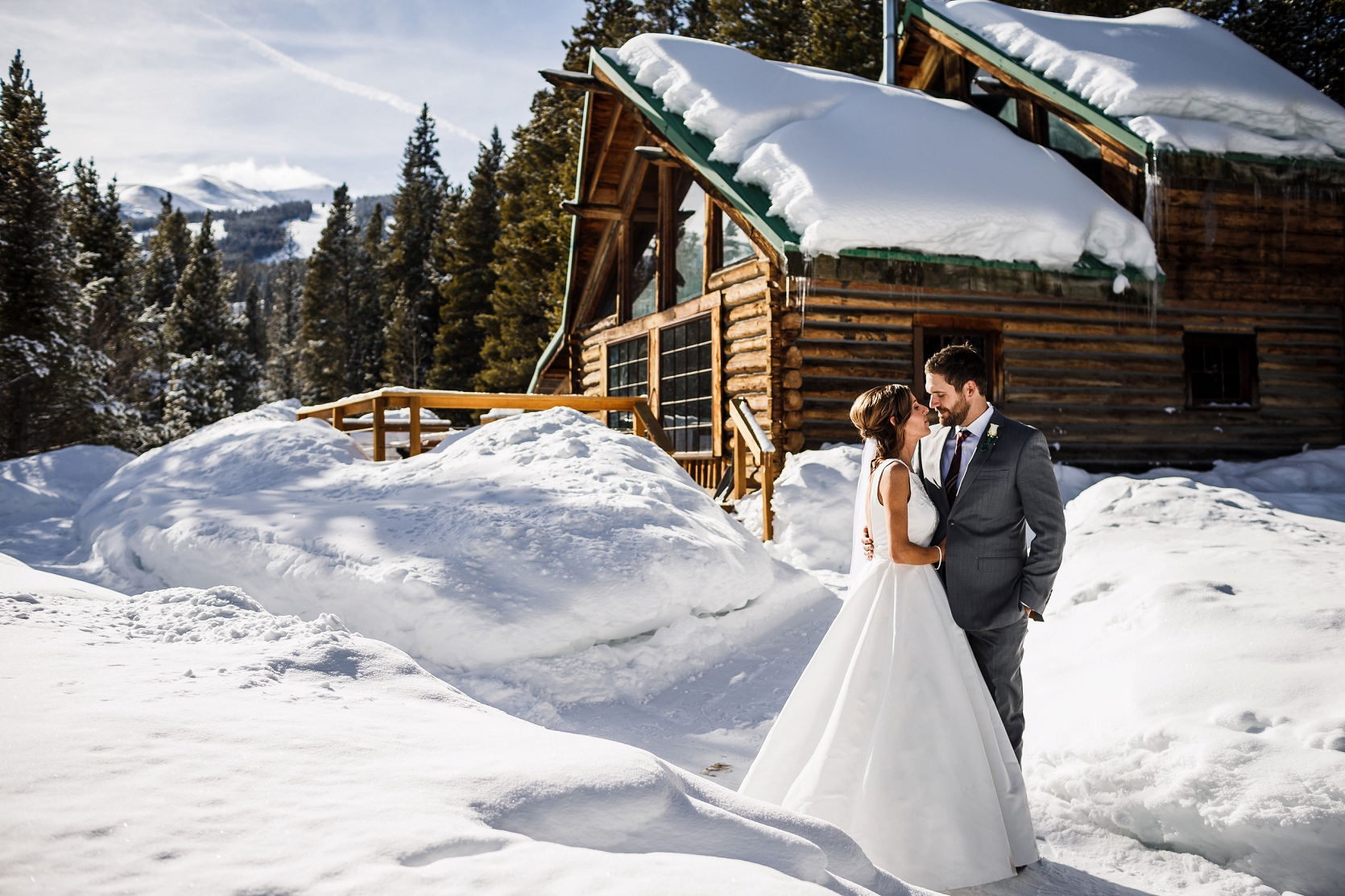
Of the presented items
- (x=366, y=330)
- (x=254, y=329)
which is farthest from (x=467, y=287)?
(x=254, y=329)

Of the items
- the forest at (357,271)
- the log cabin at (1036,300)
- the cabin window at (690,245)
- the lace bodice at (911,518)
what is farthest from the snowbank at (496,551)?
the forest at (357,271)

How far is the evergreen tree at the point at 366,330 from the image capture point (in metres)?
42.4

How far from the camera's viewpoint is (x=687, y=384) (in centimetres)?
1248

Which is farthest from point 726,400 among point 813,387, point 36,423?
point 36,423

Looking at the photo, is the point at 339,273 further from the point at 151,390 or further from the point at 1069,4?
the point at 1069,4

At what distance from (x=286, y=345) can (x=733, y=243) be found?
54.4m

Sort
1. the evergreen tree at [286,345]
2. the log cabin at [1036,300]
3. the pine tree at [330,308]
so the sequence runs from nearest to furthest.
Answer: the log cabin at [1036,300]
the pine tree at [330,308]
the evergreen tree at [286,345]

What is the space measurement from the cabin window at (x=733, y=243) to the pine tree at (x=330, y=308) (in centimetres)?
3354

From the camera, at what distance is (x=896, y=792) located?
10.0 feet

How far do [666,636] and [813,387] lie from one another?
17.1 feet

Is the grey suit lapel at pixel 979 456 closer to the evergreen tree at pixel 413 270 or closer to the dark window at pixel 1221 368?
the dark window at pixel 1221 368

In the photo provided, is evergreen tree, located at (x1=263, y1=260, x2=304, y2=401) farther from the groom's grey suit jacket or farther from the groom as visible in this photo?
the groom's grey suit jacket

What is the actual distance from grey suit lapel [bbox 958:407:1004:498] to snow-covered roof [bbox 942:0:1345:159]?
850 centimetres

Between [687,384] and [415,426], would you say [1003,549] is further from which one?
[687,384]
